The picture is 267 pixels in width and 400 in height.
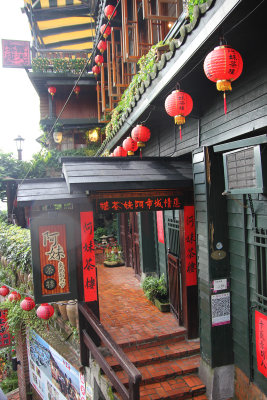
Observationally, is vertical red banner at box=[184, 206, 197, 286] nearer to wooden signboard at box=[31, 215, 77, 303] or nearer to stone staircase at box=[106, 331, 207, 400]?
stone staircase at box=[106, 331, 207, 400]

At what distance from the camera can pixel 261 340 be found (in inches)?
175

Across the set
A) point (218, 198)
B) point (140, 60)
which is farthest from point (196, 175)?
point (140, 60)

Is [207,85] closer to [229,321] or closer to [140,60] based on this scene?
[140,60]

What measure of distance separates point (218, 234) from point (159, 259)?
438 centimetres

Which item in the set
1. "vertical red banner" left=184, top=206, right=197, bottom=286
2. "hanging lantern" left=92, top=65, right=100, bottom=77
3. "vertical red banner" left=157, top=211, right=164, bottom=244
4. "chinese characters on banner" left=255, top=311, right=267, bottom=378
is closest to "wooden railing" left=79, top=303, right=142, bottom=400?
"chinese characters on banner" left=255, top=311, right=267, bottom=378

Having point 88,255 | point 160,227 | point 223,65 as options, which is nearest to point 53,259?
point 88,255

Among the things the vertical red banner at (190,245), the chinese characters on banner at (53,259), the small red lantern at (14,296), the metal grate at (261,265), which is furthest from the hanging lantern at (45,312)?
Answer: the metal grate at (261,265)

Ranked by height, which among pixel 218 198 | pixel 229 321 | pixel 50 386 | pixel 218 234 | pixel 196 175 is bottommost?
pixel 50 386

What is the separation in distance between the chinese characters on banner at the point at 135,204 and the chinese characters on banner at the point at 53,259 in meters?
0.89

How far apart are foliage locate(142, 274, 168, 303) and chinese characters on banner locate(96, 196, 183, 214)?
3414mm

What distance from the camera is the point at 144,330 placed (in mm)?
6938

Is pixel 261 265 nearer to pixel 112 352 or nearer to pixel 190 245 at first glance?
pixel 190 245

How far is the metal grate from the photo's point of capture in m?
4.37

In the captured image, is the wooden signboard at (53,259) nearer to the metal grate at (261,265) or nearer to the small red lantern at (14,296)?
the small red lantern at (14,296)
